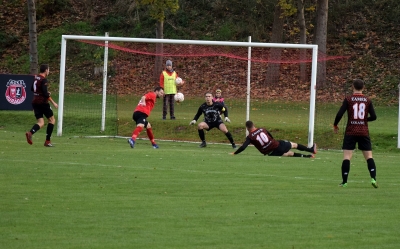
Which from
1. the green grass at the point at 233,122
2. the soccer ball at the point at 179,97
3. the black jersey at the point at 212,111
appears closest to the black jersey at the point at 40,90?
the black jersey at the point at 212,111

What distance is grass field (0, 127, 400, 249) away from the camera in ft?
31.7

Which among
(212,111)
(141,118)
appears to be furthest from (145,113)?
(212,111)

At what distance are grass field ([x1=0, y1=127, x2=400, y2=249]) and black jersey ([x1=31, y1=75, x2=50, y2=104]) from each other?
1.72 metres

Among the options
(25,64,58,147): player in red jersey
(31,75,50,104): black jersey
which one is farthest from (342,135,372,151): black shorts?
(31,75,50,104): black jersey

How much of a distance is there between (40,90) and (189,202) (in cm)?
973

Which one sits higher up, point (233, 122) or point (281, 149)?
point (233, 122)

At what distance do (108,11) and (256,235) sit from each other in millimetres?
41700

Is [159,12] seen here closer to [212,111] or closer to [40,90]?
[212,111]

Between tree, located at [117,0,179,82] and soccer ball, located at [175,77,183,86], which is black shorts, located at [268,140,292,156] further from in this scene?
tree, located at [117,0,179,82]

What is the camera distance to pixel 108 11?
50.3 meters

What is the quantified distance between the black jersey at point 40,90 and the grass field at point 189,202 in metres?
1.72

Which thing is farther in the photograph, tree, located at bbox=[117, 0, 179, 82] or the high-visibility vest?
tree, located at bbox=[117, 0, 179, 82]

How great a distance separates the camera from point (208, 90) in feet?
90.9

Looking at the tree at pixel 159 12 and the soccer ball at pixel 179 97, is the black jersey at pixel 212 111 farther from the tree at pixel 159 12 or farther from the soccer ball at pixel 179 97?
the tree at pixel 159 12
